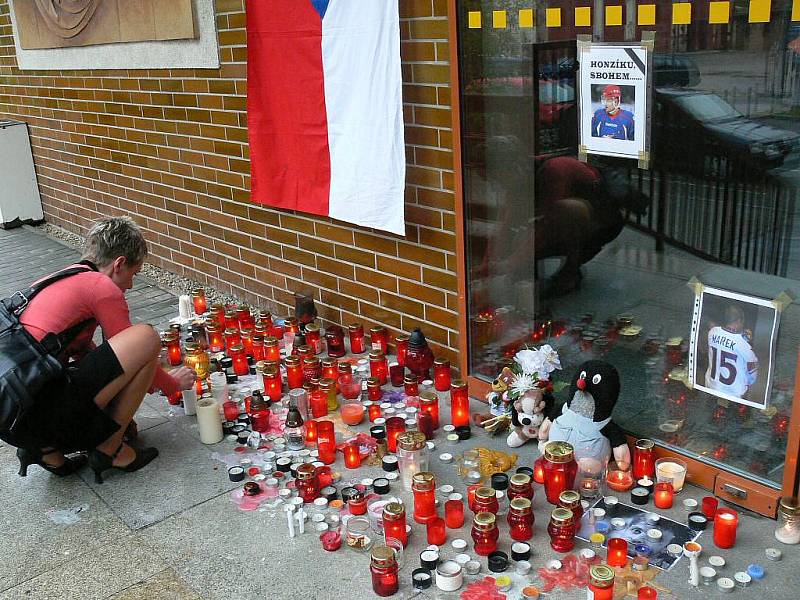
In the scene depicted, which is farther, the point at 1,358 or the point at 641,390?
the point at 641,390

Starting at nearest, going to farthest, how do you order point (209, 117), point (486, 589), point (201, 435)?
point (486, 589), point (201, 435), point (209, 117)

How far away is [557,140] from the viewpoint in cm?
332

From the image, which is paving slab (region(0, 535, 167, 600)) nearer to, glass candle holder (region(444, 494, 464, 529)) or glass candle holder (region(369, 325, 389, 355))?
glass candle holder (region(444, 494, 464, 529))

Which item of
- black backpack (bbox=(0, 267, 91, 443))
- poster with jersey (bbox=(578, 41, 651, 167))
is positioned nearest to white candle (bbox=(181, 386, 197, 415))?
black backpack (bbox=(0, 267, 91, 443))

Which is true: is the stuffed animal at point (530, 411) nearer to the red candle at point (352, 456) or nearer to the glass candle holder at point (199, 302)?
the red candle at point (352, 456)

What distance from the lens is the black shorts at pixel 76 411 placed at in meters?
3.17

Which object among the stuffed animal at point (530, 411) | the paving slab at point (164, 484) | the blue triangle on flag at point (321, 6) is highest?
the blue triangle on flag at point (321, 6)

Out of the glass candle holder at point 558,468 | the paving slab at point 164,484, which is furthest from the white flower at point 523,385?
the paving slab at point 164,484

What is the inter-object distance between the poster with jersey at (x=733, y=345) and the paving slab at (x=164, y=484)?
1.95 metres

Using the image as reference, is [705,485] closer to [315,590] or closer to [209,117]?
[315,590]

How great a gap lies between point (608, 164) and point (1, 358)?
8.03 ft

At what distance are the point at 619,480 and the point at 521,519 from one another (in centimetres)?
52

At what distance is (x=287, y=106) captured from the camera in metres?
4.52

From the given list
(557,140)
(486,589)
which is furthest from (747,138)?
(486,589)
